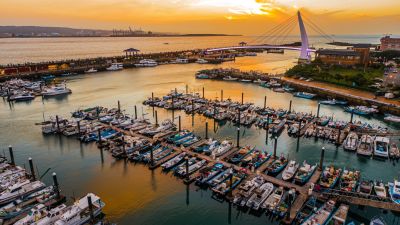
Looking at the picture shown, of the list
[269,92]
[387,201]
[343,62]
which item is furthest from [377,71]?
[387,201]

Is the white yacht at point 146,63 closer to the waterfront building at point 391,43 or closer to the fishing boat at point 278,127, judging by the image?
the fishing boat at point 278,127

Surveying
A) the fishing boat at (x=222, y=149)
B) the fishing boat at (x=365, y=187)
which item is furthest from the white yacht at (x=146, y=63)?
the fishing boat at (x=365, y=187)

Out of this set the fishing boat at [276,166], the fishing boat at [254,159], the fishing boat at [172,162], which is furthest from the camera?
the fishing boat at [172,162]

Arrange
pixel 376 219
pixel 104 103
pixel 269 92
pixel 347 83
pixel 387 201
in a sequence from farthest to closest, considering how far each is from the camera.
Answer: pixel 269 92, pixel 347 83, pixel 104 103, pixel 387 201, pixel 376 219

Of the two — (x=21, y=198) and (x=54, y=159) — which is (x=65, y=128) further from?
(x=21, y=198)

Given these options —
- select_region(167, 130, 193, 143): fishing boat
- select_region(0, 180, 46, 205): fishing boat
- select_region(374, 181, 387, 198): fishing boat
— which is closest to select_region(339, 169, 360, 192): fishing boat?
select_region(374, 181, 387, 198): fishing boat

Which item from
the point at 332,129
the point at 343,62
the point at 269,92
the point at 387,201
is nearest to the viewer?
the point at 387,201
